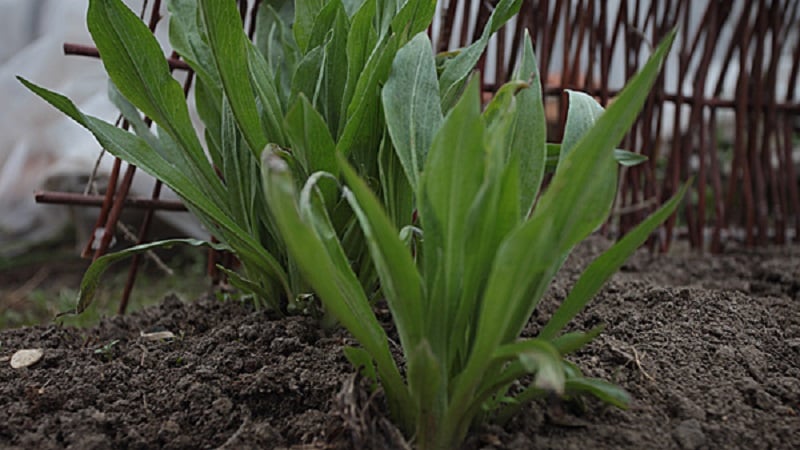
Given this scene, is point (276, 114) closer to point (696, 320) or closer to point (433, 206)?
point (433, 206)

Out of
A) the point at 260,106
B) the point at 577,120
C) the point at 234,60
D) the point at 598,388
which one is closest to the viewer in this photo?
the point at 598,388

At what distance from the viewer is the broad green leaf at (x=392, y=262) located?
0.60 m

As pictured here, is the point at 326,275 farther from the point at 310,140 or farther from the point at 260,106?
the point at 260,106

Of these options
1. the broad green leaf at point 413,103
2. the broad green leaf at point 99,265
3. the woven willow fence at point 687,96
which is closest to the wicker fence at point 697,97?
the woven willow fence at point 687,96

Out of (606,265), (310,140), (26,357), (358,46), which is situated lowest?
(26,357)

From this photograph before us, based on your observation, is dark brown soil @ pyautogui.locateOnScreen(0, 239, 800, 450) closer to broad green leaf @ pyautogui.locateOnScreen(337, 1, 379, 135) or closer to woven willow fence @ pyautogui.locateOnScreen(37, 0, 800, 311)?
broad green leaf @ pyautogui.locateOnScreen(337, 1, 379, 135)

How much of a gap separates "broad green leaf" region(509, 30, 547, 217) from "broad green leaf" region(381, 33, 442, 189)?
0.31ft

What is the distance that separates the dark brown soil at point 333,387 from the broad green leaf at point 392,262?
8 centimetres

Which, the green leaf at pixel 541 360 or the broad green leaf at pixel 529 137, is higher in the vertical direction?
the broad green leaf at pixel 529 137

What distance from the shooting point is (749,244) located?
1.84 meters

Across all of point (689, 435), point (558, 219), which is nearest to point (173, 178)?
point (558, 219)

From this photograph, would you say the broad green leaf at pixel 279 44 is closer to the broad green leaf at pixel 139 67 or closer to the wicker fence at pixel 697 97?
the broad green leaf at pixel 139 67

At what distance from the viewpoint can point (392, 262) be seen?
0.64 metres

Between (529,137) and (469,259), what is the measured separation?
211mm
